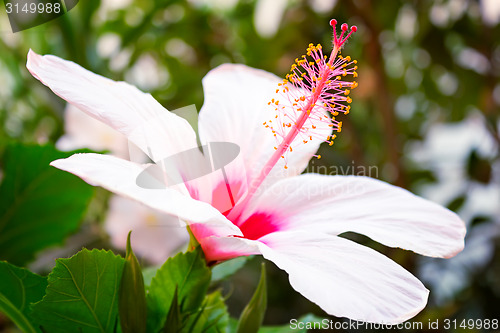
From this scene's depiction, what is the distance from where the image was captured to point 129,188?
26cm

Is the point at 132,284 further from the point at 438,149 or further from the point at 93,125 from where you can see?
the point at 438,149

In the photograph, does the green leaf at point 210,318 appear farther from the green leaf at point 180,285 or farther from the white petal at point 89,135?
the white petal at point 89,135

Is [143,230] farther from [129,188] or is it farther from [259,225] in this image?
[129,188]

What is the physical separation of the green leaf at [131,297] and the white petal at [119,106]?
0.08 metres

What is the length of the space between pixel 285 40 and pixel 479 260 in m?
0.76

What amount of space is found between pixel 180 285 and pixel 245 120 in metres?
0.17

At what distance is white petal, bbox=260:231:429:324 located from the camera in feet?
0.89

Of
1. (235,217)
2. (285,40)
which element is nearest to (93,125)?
(235,217)

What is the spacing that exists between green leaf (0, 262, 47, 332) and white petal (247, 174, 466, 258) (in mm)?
162

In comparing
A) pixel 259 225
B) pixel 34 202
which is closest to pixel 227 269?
pixel 259 225

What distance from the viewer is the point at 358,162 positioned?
124cm

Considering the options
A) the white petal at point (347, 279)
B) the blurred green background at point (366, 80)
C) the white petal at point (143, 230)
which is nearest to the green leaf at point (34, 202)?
the white petal at point (347, 279)

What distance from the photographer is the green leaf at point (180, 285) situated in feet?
1.10

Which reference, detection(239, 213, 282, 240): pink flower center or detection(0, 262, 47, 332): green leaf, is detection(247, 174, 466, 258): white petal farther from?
detection(0, 262, 47, 332): green leaf
